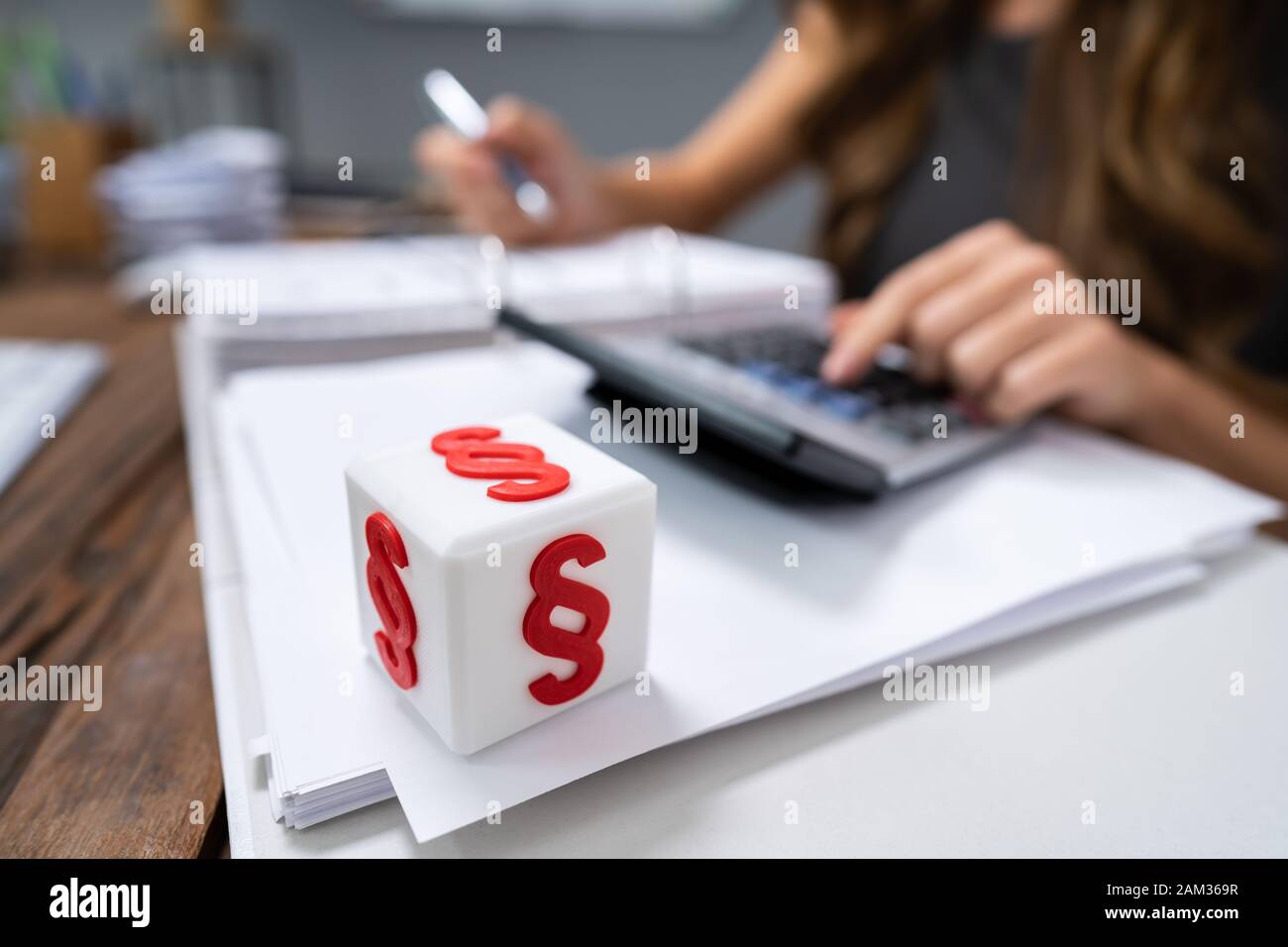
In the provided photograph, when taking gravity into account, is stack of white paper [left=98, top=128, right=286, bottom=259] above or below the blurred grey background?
below

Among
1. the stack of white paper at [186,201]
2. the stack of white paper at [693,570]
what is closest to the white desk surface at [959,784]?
the stack of white paper at [693,570]

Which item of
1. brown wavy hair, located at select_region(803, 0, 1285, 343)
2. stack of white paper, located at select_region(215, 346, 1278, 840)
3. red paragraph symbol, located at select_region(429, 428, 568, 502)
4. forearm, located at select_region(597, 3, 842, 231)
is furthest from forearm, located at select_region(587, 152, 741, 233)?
red paragraph symbol, located at select_region(429, 428, 568, 502)

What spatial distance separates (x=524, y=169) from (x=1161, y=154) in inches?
20.2

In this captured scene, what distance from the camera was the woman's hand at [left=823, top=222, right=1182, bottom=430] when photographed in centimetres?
40

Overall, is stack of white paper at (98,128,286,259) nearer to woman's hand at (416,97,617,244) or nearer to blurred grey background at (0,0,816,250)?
woman's hand at (416,97,617,244)

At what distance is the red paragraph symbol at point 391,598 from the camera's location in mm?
195

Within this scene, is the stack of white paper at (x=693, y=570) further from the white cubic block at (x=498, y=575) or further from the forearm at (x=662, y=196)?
the forearm at (x=662, y=196)

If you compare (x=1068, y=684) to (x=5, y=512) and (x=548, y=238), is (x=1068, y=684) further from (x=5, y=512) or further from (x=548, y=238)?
(x=548, y=238)

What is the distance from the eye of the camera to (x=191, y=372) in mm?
506

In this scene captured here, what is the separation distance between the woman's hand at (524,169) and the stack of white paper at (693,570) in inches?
14.3

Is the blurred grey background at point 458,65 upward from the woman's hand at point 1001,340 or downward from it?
upward

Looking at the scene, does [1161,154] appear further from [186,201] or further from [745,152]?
[186,201]

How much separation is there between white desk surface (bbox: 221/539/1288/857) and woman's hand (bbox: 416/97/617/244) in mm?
562
